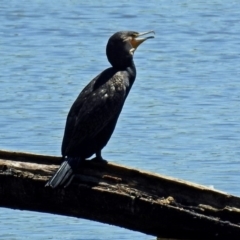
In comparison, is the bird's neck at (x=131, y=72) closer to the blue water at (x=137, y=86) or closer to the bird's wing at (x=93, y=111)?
the bird's wing at (x=93, y=111)

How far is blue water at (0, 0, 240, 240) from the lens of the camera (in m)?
9.09

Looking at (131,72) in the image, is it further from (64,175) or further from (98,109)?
(64,175)

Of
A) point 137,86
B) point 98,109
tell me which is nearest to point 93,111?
point 98,109

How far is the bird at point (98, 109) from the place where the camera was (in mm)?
6566

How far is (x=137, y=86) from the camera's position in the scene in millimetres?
12172

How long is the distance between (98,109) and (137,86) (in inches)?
216

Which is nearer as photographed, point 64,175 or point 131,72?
point 64,175

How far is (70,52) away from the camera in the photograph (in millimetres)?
14734

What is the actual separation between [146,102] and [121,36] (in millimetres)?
4375

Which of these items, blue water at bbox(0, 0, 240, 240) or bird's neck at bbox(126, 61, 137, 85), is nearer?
bird's neck at bbox(126, 61, 137, 85)

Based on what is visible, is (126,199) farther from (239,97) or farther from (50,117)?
(239,97)

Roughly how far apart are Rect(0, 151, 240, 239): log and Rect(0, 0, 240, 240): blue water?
1.57m

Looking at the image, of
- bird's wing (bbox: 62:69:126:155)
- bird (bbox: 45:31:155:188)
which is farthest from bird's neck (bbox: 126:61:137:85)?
bird's wing (bbox: 62:69:126:155)

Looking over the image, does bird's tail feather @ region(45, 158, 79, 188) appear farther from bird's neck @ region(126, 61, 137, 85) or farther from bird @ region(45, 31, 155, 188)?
bird's neck @ region(126, 61, 137, 85)
